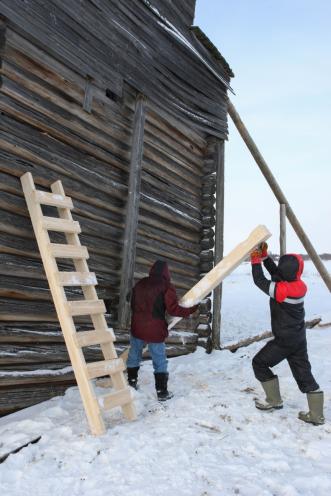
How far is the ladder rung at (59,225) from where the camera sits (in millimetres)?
4297

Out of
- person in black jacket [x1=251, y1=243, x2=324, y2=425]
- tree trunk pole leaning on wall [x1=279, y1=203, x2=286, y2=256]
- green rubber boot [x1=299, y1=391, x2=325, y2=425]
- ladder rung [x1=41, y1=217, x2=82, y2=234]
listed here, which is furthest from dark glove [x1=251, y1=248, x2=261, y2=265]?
tree trunk pole leaning on wall [x1=279, y1=203, x2=286, y2=256]

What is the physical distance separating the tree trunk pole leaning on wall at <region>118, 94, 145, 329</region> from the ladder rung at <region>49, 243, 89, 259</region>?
1326 millimetres

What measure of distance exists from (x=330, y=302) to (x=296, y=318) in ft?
39.6

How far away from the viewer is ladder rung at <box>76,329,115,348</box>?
12.7 feet

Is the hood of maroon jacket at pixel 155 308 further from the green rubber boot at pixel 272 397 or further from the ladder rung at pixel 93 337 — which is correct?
the green rubber boot at pixel 272 397

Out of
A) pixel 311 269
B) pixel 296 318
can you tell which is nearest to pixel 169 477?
pixel 296 318

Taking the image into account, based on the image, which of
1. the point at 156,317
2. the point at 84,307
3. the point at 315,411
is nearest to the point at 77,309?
the point at 84,307

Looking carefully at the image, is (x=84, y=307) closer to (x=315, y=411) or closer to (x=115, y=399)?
(x=115, y=399)

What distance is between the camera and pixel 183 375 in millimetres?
5809

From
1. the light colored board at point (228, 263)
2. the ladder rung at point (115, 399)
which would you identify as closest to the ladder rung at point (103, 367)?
the ladder rung at point (115, 399)

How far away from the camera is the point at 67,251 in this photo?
4.32 meters

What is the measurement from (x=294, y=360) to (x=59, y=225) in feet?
9.07

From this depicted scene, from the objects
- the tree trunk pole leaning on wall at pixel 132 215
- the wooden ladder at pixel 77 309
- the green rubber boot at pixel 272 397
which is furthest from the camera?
the tree trunk pole leaning on wall at pixel 132 215

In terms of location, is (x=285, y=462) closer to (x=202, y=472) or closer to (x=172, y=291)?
(x=202, y=472)
